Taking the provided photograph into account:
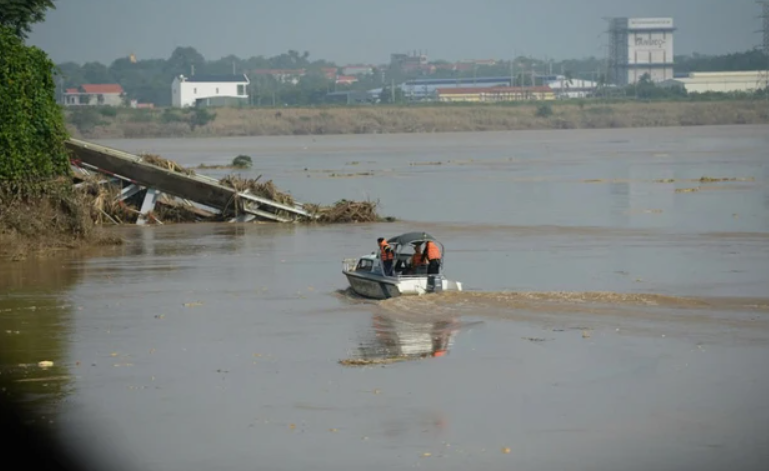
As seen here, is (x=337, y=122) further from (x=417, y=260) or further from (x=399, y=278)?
(x=399, y=278)

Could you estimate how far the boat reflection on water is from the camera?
21.3 m

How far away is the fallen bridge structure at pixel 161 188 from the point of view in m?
43.7

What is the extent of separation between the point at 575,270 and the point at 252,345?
1085 centimetres

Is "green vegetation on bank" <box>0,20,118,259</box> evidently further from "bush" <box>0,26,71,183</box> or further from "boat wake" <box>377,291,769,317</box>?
"boat wake" <box>377,291,769,317</box>

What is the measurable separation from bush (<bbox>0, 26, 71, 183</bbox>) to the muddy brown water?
2819mm

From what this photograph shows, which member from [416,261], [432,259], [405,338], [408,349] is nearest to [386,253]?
[416,261]

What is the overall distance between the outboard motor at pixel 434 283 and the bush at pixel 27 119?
13.9 m

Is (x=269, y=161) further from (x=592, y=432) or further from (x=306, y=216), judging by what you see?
(x=592, y=432)

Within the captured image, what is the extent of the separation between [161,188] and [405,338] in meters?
Answer: 22.8

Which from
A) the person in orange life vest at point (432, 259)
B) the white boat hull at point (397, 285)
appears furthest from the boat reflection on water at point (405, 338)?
the person in orange life vest at point (432, 259)

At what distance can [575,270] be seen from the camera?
31297 millimetres

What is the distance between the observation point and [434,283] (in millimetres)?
26031

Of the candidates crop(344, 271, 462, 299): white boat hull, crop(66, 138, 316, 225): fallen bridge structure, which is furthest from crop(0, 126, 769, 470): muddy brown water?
crop(66, 138, 316, 225): fallen bridge structure

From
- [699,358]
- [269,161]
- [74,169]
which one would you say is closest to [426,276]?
[699,358]
